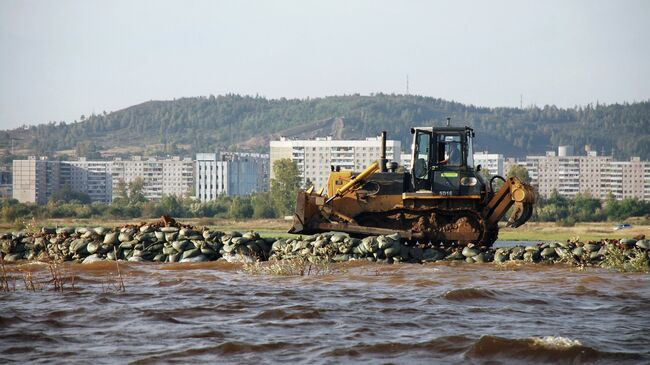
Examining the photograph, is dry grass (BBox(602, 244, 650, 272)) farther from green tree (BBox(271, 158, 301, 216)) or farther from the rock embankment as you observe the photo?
green tree (BBox(271, 158, 301, 216))

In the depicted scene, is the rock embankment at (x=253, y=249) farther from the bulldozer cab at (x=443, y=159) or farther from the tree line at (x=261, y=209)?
the tree line at (x=261, y=209)

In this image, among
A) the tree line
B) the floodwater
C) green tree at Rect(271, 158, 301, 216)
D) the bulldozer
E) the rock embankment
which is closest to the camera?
the floodwater

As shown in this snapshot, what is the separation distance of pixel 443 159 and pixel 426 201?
1.15 m

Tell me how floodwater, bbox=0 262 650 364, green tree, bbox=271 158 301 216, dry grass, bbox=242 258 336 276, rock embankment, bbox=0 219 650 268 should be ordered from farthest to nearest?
green tree, bbox=271 158 301 216
rock embankment, bbox=0 219 650 268
dry grass, bbox=242 258 336 276
floodwater, bbox=0 262 650 364

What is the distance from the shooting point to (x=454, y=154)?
88.5ft

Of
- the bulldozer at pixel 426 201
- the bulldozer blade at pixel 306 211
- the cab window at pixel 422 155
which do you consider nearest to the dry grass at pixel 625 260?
the bulldozer at pixel 426 201

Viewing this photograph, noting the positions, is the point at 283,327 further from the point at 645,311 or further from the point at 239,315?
the point at 645,311

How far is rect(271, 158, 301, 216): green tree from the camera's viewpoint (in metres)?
107

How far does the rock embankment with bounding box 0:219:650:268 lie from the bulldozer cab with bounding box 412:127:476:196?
1.53 meters

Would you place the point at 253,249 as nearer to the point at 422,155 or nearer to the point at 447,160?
the point at 422,155

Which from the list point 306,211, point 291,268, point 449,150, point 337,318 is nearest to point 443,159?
point 449,150

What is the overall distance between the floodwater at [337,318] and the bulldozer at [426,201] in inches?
128

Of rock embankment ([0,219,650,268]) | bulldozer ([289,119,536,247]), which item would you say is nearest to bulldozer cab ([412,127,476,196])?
bulldozer ([289,119,536,247])

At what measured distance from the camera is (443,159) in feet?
88.4
